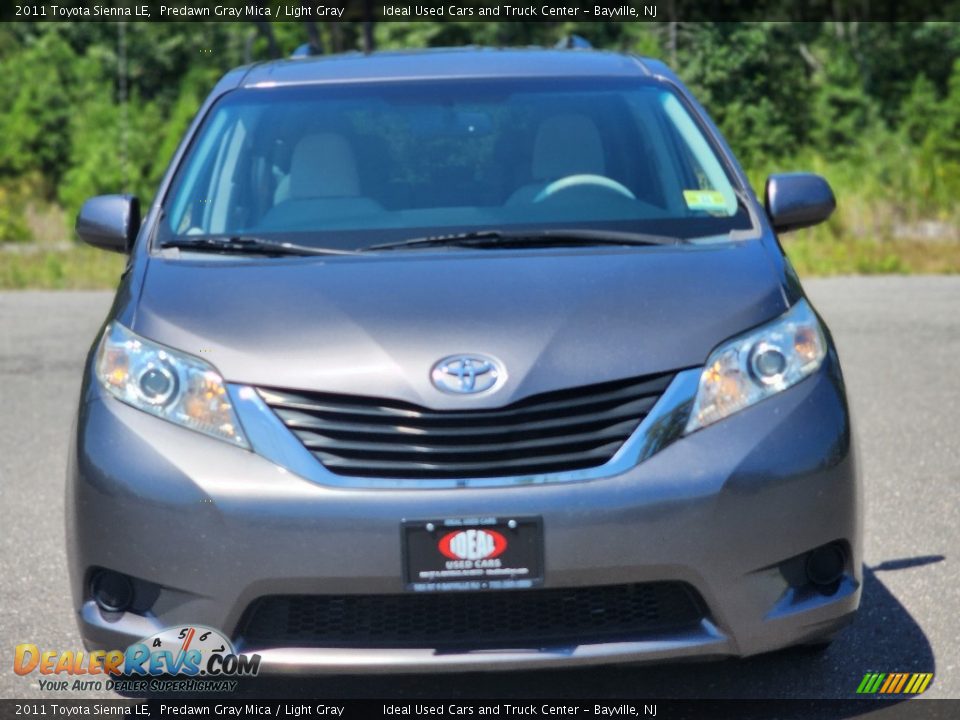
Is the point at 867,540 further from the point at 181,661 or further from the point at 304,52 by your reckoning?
the point at 181,661

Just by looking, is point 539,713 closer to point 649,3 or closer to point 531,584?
point 531,584

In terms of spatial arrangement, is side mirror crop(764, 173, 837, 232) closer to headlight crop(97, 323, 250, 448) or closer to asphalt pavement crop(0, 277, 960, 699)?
asphalt pavement crop(0, 277, 960, 699)

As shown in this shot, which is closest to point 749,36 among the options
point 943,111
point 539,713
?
point 943,111

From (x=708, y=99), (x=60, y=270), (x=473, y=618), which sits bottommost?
(x=60, y=270)

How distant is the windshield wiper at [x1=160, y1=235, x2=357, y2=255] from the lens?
416 cm

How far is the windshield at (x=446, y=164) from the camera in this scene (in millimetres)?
4434

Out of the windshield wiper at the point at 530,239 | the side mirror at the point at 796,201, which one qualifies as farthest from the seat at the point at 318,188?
the side mirror at the point at 796,201

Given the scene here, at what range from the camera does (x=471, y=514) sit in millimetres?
3352

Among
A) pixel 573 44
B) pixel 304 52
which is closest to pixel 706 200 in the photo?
pixel 573 44

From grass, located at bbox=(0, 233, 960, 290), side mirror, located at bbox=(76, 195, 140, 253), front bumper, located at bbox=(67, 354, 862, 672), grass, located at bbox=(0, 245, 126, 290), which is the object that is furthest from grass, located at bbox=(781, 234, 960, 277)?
front bumper, located at bbox=(67, 354, 862, 672)

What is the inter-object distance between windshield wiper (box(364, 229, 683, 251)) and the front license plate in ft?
3.44

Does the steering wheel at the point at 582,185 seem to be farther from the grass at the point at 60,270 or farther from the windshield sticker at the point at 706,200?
the grass at the point at 60,270

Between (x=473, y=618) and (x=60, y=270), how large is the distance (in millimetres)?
13685

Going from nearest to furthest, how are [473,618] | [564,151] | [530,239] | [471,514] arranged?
[471,514] < [473,618] < [530,239] < [564,151]
